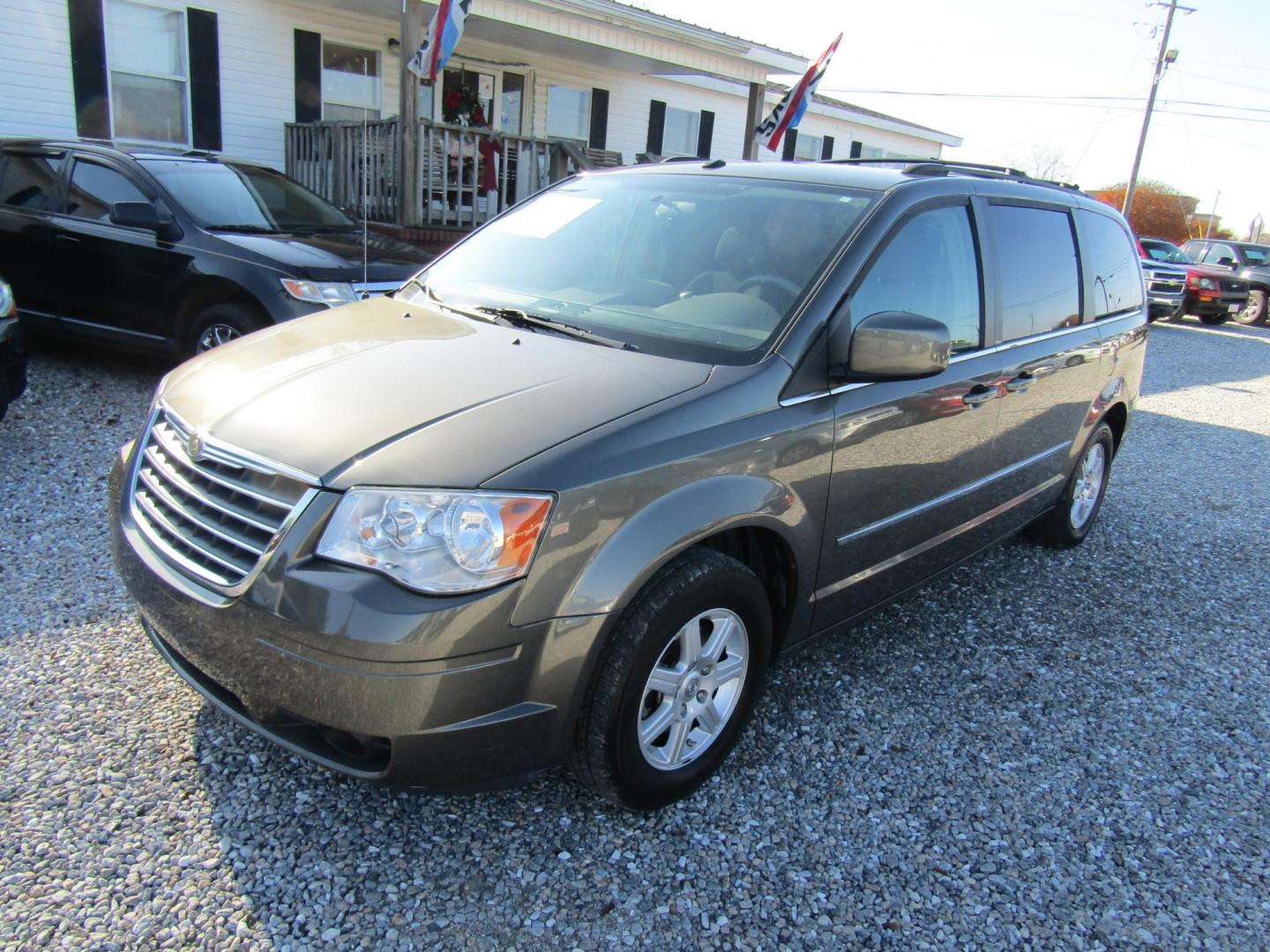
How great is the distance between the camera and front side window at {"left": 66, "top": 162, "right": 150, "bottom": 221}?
6.54 m

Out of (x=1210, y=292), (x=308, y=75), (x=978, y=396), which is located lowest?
(x=1210, y=292)

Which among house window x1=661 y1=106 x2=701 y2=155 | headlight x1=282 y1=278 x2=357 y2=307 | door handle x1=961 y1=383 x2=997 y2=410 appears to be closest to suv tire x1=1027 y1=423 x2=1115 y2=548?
door handle x1=961 y1=383 x2=997 y2=410

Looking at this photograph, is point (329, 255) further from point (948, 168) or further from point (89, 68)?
point (89, 68)

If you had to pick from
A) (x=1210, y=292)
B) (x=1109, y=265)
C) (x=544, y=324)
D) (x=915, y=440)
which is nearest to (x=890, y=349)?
(x=915, y=440)

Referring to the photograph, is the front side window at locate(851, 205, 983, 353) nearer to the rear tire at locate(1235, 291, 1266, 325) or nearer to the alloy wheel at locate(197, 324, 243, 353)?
the alloy wheel at locate(197, 324, 243, 353)

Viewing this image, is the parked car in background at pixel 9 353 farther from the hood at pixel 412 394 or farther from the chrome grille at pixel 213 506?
the chrome grille at pixel 213 506

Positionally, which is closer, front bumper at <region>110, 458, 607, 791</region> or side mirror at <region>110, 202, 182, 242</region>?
front bumper at <region>110, 458, 607, 791</region>

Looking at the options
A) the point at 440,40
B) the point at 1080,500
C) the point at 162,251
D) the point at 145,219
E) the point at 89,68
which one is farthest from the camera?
the point at 89,68

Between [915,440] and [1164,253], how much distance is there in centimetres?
2161

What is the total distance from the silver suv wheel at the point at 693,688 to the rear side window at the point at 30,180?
256 inches

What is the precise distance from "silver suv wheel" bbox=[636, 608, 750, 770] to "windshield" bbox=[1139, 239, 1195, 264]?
21.5 meters

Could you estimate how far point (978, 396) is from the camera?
3.50 m

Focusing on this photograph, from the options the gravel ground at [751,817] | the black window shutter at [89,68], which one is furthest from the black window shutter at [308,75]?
the gravel ground at [751,817]

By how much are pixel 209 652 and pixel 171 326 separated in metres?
4.76
